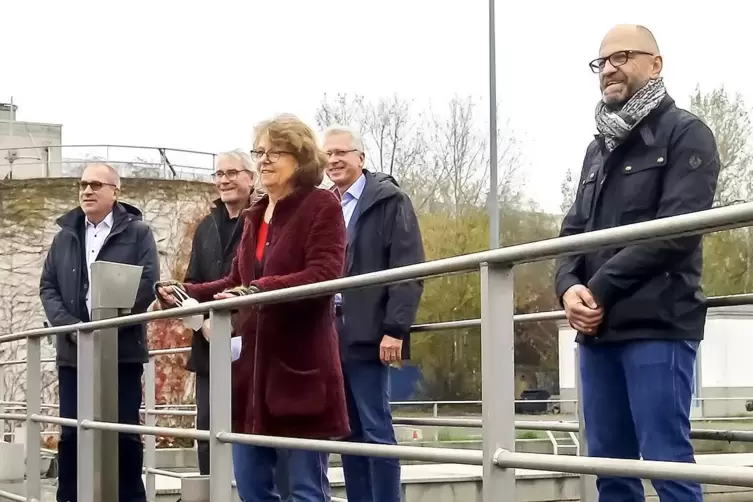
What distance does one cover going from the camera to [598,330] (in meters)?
3.18

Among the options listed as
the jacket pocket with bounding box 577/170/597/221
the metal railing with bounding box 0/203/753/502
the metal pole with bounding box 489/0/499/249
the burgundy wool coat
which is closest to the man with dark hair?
the burgundy wool coat

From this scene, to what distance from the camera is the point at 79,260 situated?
5.84 m

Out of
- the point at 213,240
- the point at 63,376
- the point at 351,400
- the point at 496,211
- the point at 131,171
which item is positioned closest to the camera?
the point at 351,400

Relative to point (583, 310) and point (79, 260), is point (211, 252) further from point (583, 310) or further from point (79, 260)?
point (583, 310)

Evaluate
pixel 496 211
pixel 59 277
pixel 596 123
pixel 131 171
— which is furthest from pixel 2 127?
pixel 596 123

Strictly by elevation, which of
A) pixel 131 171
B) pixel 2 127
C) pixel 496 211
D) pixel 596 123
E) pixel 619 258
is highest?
pixel 2 127

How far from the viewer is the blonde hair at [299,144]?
4035 mm

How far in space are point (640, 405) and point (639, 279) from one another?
12.9 inches

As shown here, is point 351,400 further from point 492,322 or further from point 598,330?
point 492,322

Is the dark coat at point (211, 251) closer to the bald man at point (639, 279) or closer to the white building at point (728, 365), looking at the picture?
the bald man at point (639, 279)

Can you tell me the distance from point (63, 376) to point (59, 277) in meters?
0.49

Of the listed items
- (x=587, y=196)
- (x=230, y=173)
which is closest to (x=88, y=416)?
(x=230, y=173)

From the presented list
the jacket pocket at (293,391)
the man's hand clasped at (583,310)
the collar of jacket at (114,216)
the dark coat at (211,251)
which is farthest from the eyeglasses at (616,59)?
the collar of jacket at (114,216)

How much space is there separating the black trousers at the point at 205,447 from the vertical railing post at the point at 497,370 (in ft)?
5.82
